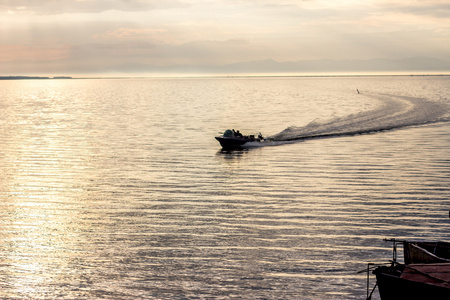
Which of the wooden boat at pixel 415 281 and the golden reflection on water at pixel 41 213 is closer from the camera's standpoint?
the wooden boat at pixel 415 281

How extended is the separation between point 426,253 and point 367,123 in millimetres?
72805

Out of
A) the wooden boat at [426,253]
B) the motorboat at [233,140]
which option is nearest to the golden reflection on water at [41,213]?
the wooden boat at [426,253]

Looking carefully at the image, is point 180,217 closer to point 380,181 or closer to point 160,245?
point 160,245

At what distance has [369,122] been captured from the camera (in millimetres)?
91938

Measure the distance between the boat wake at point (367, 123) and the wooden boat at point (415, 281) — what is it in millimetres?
49048

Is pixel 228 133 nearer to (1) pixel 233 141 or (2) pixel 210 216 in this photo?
(1) pixel 233 141

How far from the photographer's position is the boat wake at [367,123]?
76.7 m

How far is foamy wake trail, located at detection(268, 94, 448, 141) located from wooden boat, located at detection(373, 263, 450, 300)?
172ft

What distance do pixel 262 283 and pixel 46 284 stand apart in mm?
9355

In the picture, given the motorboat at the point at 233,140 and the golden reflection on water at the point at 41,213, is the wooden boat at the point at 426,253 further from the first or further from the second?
the motorboat at the point at 233,140

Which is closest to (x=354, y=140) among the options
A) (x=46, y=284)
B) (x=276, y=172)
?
(x=276, y=172)

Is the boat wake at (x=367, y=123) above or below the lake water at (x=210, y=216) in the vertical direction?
above

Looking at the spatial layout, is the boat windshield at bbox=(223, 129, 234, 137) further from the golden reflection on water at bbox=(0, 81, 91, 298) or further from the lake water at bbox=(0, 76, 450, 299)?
the golden reflection on water at bbox=(0, 81, 91, 298)

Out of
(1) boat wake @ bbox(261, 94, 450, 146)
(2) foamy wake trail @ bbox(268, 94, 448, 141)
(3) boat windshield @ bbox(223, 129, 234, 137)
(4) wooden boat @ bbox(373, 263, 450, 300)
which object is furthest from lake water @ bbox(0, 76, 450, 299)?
(2) foamy wake trail @ bbox(268, 94, 448, 141)
